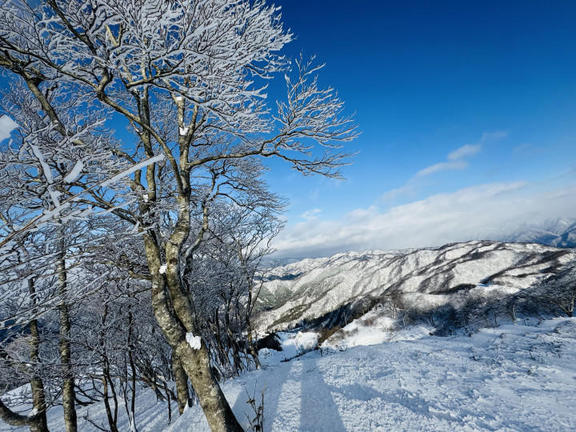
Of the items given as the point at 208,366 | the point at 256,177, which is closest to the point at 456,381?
the point at 208,366

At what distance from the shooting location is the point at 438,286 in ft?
290

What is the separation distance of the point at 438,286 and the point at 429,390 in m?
101

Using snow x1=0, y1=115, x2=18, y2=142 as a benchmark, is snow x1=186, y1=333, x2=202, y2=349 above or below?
below

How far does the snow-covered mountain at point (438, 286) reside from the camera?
51531 millimetres

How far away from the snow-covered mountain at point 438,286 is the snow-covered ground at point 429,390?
5.59 metres

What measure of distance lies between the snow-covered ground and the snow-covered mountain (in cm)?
559

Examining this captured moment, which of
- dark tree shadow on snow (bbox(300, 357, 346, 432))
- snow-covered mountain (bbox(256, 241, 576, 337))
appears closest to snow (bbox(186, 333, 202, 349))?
dark tree shadow on snow (bbox(300, 357, 346, 432))

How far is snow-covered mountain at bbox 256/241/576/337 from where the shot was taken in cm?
5153

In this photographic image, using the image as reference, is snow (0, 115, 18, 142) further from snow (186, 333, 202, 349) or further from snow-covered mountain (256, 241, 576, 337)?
snow-covered mountain (256, 241, 576, 337)

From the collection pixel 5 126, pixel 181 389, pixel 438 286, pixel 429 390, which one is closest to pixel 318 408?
pixel 429 390

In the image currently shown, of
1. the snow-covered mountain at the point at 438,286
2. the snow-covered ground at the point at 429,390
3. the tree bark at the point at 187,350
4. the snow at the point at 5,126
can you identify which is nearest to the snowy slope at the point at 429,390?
the snow-covered ground at the point at 429,390

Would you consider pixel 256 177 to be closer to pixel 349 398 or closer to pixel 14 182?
pixel 14 182

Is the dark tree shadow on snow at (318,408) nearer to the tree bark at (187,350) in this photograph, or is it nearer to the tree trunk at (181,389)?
the tree bark at (187,350)

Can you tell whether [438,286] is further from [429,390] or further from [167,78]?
[167,78]
